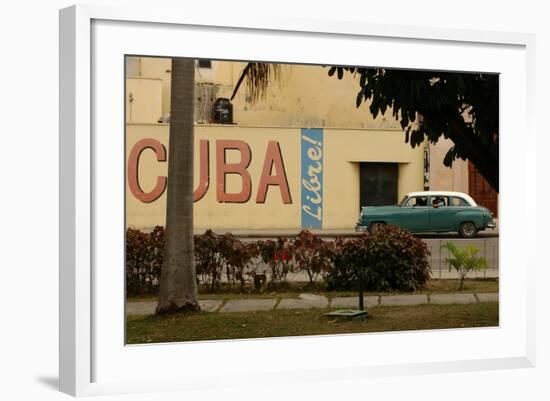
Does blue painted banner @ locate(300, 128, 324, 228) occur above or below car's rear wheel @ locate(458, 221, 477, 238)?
above

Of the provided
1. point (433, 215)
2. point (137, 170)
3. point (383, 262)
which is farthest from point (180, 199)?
point (433, 215)

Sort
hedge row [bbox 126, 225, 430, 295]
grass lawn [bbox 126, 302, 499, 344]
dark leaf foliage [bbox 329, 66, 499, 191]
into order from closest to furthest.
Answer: grass lawn [bbox 126, 302, 499, 344] → dark leaf foliage [bbox 329, 66, 499, 191] → hedge row [bbox 126, 225, 430, 295]

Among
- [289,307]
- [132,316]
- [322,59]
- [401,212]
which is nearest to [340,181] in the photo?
[401,212]

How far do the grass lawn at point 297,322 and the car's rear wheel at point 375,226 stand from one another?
757 millimetres

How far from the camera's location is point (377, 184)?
31.0 ft

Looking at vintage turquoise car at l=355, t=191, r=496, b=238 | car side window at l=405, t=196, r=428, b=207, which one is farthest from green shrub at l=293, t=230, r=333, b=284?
car side window at l=405, t=196, r=428, b=207

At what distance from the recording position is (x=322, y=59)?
25.8ft

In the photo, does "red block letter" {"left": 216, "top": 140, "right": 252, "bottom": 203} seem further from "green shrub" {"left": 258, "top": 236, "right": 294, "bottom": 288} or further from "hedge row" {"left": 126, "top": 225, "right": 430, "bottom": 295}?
"green shrub" {"left": 258, "top": 236, "right": 294, "bottom": 288}

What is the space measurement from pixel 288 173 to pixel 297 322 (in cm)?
147

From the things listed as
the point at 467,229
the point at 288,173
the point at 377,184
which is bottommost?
the point at 467,229

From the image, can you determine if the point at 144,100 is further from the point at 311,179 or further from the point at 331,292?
the point at 331,292

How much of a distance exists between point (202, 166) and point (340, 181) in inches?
54.6

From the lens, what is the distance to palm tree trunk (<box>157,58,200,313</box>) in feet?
29.9

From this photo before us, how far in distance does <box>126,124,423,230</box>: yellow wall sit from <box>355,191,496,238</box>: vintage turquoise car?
128mm
